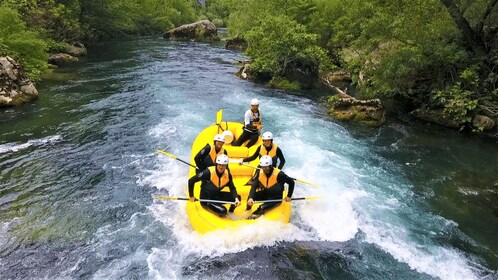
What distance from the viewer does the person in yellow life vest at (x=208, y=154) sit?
847cm

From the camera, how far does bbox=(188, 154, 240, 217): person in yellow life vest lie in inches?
292

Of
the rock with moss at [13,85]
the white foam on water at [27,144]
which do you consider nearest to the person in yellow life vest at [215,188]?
the white foam on water at [27,144]

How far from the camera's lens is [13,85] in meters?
15.2

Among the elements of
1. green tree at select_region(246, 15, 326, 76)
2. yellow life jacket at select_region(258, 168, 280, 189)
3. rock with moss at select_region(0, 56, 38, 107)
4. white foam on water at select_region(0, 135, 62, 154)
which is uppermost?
green tree at select_region(246, 15, 326, 76)

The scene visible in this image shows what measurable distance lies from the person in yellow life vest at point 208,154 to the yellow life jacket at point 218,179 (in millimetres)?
1092

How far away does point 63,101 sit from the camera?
16.1 meters

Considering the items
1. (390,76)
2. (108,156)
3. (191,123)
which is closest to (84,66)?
(191,123)

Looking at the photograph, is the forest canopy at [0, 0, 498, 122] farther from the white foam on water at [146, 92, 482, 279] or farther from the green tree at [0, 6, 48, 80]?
the white foam on water at [146, 92, 482, 279]

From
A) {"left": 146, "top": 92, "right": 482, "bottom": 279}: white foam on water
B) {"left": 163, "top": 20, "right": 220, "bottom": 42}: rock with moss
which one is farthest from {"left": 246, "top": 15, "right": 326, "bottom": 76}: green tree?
{"left": 163, "top": 20, "right": 220, "bottom": 42}: rock with moss

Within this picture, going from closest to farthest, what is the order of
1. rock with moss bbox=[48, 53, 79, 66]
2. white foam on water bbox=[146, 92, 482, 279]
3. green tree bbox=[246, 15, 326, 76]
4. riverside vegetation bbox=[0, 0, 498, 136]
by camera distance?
white foam on water bbox=[146, 92, 482, 279] → riverside vegetation bbox=[0, 0, 498, 136] → green tree bbox=[246, 15, 326, 76] → rock with moss bbox=[48, 53, 79, 66]

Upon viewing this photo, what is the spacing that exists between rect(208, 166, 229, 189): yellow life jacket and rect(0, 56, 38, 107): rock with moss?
11232mm

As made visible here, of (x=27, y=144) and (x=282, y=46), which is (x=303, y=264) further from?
(x=282, y=46)

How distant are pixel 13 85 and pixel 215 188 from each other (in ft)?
39.6

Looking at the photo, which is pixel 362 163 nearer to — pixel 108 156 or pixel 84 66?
pixel 108 156
